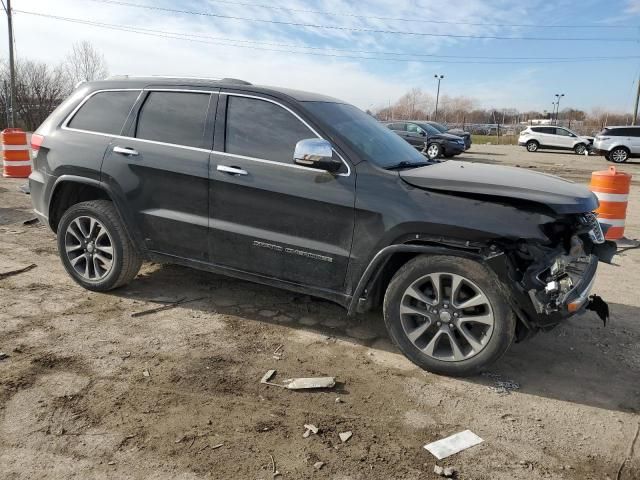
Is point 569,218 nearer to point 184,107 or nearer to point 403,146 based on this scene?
point 403,146

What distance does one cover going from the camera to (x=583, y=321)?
178 inches

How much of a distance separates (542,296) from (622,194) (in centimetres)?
469

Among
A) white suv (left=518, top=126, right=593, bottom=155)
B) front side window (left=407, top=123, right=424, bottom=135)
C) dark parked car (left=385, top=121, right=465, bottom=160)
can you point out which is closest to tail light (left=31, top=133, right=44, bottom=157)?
dark parked car (left=385, top=121, right=465, bottom=160)

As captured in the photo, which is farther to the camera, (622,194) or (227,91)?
(622,194)

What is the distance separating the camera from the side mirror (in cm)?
354

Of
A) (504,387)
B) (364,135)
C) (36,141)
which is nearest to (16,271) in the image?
(36,141)

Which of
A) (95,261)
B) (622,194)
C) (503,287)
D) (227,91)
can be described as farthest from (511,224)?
(622,194)

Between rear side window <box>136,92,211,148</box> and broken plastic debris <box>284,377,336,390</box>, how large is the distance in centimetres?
198

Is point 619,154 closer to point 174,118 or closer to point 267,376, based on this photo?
point 174,118

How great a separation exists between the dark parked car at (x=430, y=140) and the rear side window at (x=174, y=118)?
58.3 feet

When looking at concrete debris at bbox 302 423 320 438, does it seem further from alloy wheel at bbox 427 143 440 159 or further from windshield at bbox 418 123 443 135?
windshield at bbox 418 123 443 135

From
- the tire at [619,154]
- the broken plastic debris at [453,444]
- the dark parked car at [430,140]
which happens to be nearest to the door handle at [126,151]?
the broken plastic debris at [453,444]

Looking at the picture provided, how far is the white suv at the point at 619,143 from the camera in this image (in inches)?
970

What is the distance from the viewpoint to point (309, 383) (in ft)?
10.9
